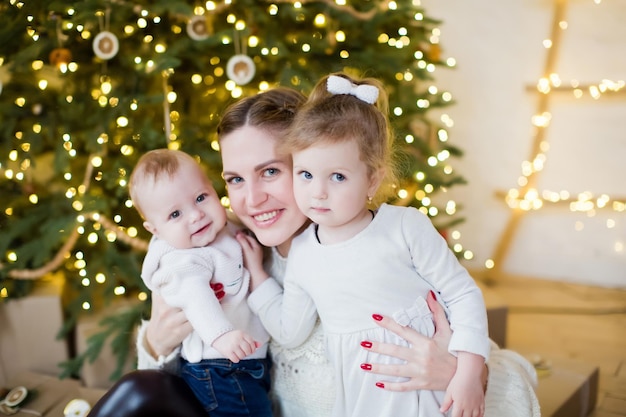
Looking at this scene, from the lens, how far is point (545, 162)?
4.29m

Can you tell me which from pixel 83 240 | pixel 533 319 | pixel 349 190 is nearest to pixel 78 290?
pixel 83 240

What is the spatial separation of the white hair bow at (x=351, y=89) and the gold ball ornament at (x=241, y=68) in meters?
1.29

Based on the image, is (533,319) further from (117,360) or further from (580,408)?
(117,360)

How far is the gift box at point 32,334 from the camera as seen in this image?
9.68ft

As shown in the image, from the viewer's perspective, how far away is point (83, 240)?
116 inches

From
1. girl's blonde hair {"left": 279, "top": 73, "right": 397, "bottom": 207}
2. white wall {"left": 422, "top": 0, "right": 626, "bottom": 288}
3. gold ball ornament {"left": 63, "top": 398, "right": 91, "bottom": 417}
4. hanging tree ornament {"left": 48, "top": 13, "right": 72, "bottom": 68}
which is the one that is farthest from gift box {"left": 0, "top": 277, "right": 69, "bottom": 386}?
white wall {"left": 422, "top": 0, "right": 626, "bottom": 288}

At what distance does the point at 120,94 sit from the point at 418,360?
1893 mm

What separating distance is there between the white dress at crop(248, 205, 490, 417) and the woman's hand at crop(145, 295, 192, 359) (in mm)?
326

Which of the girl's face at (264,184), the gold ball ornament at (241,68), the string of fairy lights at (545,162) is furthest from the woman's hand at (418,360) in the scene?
the string of fairy lights at (545,162)

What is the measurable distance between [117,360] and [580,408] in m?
1.83

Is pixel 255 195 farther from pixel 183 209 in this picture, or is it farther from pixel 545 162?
pixel 545 162

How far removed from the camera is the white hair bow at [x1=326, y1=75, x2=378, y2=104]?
1364mm

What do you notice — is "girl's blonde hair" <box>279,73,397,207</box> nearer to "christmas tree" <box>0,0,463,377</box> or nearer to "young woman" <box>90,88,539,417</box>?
"young woman" <box>90,88,539,417</box>

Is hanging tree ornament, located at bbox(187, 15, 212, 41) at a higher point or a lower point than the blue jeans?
higher
